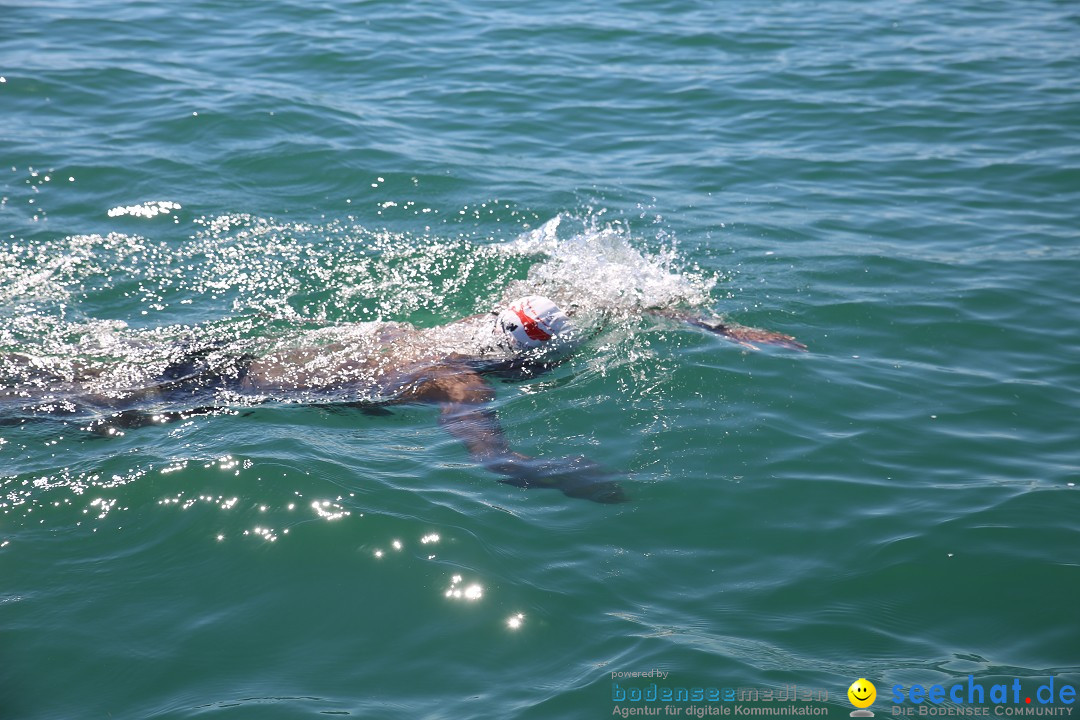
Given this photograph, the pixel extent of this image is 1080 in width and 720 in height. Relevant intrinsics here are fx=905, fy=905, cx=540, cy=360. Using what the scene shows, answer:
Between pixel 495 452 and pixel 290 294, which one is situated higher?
pixel 290 294

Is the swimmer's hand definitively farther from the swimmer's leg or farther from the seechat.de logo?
the seechat.de logo

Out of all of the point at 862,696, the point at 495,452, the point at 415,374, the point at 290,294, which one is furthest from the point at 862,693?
the point at 290,294

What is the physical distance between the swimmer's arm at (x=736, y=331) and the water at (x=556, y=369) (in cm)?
17

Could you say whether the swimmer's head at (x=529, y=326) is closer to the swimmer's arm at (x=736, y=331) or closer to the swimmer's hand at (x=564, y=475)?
the swimmer's arm at (x=736, y=331)

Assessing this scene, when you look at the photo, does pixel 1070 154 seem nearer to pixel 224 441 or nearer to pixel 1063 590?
pixel 1063 590

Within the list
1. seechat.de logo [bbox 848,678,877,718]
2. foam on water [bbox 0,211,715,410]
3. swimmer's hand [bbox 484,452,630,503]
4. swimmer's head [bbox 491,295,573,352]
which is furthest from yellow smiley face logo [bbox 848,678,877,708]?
swimmer's head [bbox 491,295,573,352]

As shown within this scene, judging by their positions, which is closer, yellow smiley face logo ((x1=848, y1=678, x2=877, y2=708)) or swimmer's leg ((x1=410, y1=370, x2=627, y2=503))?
yellow smiley face logo ((x1=848, y1=678, x2=877, y2=708))

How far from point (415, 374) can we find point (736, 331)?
3116mm

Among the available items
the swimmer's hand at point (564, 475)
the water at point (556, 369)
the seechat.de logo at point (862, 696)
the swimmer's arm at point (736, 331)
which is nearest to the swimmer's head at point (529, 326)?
the water at point (556, 369)

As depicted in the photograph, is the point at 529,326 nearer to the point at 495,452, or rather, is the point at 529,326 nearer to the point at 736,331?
the point at 495,452

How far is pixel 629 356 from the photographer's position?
27.4ft

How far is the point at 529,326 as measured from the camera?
8289 mm

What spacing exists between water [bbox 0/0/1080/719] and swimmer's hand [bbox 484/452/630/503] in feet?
0.45

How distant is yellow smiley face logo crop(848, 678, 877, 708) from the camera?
16.5 feet
